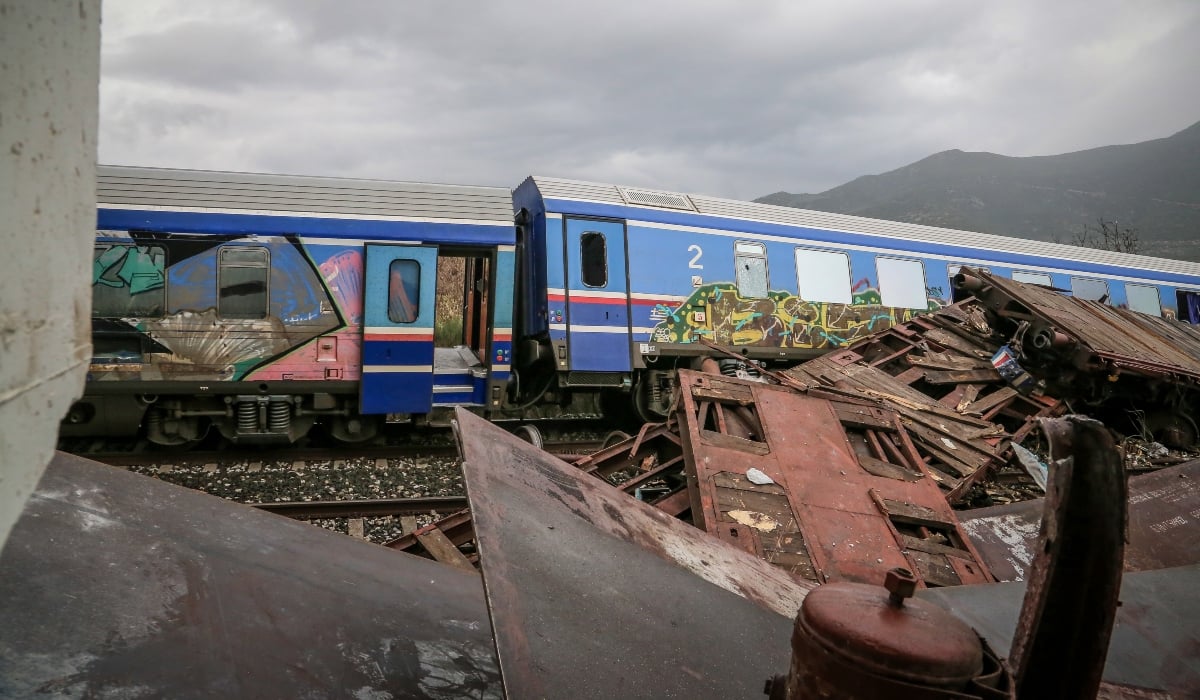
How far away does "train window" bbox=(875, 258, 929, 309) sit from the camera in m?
13.2

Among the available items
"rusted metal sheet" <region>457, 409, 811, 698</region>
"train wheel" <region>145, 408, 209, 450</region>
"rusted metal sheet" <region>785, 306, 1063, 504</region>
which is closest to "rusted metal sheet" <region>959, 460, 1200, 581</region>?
"rusted metal sheet" <region>785, 306, 1063, 504</region>

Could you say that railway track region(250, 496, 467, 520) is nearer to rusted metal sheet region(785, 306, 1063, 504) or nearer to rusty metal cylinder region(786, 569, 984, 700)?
rusted metal sheet region(785, 306, 1063, 504)

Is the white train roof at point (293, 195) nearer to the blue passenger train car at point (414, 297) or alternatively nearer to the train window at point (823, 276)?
the blue passenger train car at point (414, 297)

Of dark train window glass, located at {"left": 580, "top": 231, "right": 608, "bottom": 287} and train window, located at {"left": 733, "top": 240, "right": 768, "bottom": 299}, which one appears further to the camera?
train window, located at {"left": 733, "top": 240, "right": 768, "bottom": 299}

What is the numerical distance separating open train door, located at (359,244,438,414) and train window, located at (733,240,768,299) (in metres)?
4.86

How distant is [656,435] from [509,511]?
3.42 meters

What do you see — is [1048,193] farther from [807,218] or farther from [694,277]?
[694,277]

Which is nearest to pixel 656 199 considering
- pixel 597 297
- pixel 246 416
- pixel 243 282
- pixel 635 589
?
pixel 597 297

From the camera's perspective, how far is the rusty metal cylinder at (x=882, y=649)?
150 centimetres

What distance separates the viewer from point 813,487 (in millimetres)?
4746

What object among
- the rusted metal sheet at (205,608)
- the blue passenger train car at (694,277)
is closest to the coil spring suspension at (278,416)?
the blue passenger train car at (694,277)

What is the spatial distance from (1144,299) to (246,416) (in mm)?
18262

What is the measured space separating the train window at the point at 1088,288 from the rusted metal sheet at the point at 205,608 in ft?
53.8

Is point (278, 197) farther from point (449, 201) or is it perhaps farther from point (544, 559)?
point (544, 559)
